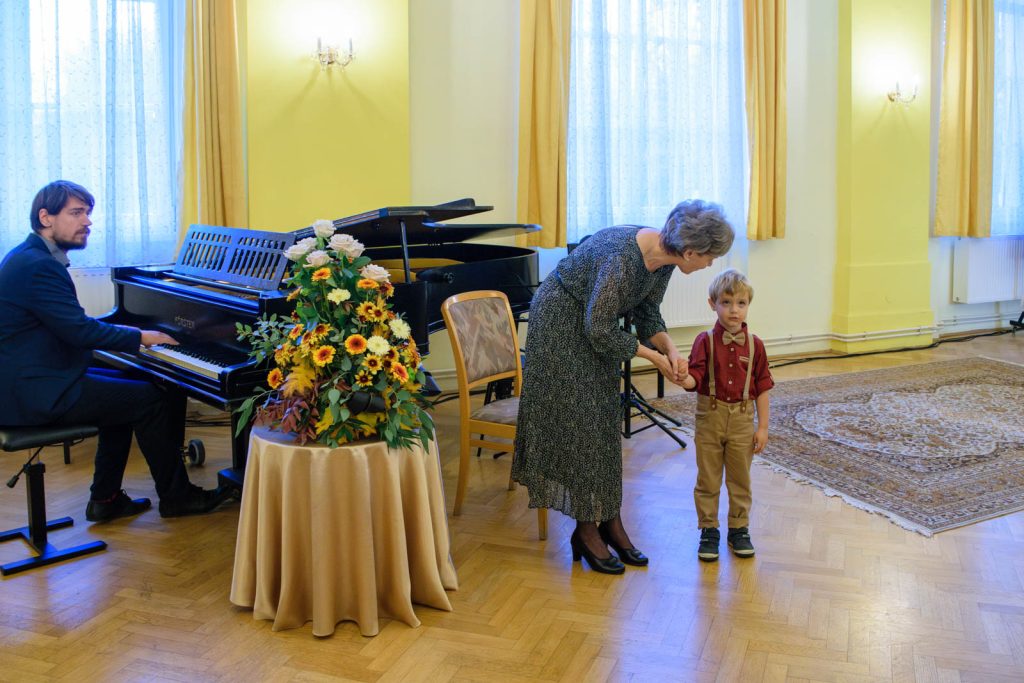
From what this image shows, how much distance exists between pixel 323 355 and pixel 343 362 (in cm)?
6

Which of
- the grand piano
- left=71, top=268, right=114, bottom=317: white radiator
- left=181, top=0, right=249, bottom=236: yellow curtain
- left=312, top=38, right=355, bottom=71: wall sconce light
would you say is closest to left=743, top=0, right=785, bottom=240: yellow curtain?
the grand piano

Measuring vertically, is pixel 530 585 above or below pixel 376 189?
below

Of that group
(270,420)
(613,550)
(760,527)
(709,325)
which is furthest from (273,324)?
(709,325)

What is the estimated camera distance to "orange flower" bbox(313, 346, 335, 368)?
8.62ft

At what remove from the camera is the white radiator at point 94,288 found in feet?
16.2

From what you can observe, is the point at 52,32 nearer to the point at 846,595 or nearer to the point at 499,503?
the point at 499,503

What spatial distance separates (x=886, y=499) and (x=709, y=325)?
312 cm

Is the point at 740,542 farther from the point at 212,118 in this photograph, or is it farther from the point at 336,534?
the point at 212,118

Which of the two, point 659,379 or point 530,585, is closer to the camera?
point 530,585

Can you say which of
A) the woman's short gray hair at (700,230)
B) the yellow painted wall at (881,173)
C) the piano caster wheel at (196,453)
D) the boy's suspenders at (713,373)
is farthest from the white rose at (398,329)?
the yellow painted wall at (881,173)

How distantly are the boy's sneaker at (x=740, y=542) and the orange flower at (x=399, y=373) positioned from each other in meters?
1.38

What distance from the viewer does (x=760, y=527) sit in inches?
139

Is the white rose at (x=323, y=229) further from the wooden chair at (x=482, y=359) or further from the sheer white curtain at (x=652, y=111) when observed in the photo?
the sheer white curtain at (x=652, y=111)

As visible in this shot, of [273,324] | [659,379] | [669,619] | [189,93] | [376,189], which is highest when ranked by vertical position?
[189,93]
